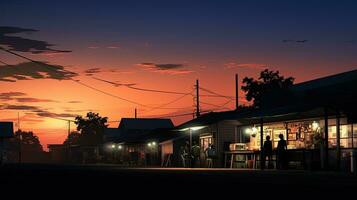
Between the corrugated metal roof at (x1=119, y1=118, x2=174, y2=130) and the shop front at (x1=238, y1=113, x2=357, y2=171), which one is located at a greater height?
the corrugated metal roof at (x1=119, y1=118, x2=174, y2=130)

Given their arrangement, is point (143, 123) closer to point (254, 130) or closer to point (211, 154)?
point (211, 154)

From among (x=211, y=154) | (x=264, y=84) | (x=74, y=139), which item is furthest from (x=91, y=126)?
(x=211, y=154)

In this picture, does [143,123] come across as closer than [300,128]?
No

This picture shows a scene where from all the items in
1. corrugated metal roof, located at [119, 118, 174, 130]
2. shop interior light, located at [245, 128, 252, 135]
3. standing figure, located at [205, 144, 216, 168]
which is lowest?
standing figure, located at [205, 144, 216, 168]

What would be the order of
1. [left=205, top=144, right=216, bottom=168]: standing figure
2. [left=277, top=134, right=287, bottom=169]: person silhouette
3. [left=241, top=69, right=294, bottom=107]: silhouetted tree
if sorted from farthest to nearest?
1. [left=241, top=69, right=294, bottom=107]: silhouetted tree
2. [left=205, top=144, right=216, bottom=168]: standing figure
3. [left=277, top=134, right=287, bottom=169]: person silhouette

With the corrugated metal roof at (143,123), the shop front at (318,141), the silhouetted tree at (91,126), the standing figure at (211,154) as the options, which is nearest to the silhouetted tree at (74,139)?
the silhouetted tree at (91,126)

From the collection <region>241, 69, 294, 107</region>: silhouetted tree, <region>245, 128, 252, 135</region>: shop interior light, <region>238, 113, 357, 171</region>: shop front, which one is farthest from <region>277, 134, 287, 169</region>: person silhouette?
<region>241, 69, 294, 107</region>: silhouetted tree

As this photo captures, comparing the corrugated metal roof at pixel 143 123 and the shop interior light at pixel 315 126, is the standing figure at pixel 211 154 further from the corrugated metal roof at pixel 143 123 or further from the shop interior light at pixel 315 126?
the corrugated metal roof at pixel 143 123

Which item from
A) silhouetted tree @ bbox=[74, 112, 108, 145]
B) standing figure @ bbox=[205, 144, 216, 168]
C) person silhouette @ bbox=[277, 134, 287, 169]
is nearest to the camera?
person silhouette @ bbox=[277, 134, 287, 169]

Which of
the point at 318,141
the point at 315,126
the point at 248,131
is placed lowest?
the point at 318,141

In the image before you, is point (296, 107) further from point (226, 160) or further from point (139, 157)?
point (139, 157)

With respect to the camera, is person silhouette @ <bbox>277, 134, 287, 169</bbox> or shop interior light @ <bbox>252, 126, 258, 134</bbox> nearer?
person silhouette @ <bbox>277, 134, 287, 169</bbox>

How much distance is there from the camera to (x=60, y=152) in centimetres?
10675

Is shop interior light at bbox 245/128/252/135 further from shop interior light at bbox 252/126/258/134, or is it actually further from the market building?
shop interior light at bbox 252/126/258/134
